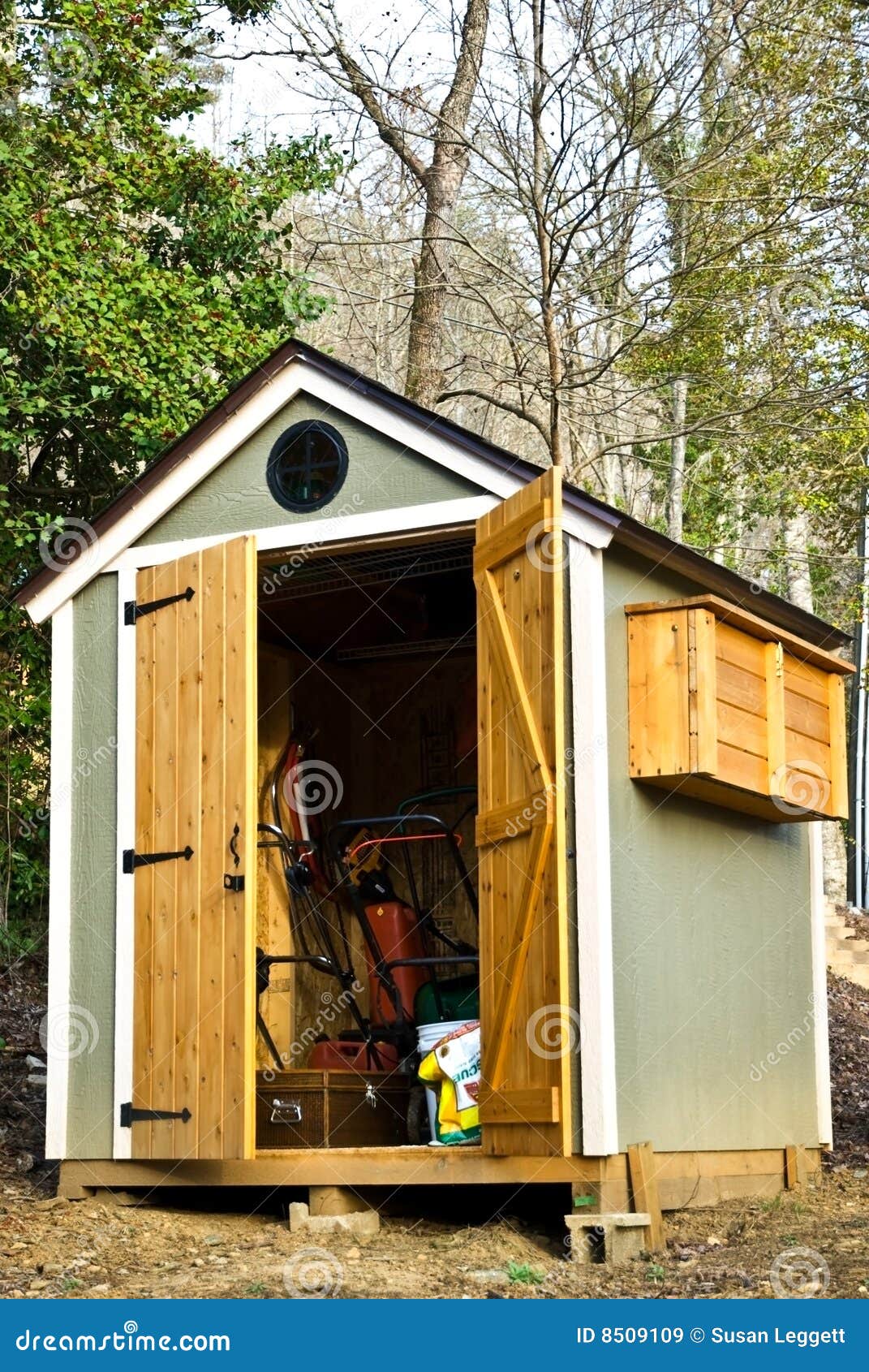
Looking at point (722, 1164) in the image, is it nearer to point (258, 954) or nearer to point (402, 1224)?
point (402, 1224)

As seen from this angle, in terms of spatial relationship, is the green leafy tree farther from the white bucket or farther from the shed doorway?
the white bucket

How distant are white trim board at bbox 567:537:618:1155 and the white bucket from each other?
0.89 m

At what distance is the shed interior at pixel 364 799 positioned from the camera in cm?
819

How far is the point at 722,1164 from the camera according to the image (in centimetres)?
728

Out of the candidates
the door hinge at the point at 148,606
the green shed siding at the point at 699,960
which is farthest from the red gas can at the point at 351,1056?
the door hinge at the point at 148,606

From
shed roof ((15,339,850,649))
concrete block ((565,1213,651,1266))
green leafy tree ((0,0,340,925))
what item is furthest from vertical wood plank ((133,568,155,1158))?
green leafy tree ((0,0,340,925))

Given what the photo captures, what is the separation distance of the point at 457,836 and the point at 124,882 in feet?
5.53

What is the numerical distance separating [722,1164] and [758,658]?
7.60 ft

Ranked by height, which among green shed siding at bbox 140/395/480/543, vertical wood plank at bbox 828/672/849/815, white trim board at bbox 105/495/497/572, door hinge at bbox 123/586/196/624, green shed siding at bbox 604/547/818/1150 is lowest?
green shed siding at bbox 604/547/818/1150

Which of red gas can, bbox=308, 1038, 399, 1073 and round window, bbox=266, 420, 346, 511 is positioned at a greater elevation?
round window, bbox=266, 420, 346, 511

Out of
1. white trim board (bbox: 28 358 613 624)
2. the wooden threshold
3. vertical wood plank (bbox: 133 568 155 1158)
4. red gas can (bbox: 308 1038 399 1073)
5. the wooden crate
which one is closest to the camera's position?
the wooden threshold

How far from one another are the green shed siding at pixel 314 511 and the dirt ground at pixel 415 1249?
10.1 feet

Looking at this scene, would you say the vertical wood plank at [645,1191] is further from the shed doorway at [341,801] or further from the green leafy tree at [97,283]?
the green leafy tree at [97,283]

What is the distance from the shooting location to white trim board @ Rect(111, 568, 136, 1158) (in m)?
7.27
